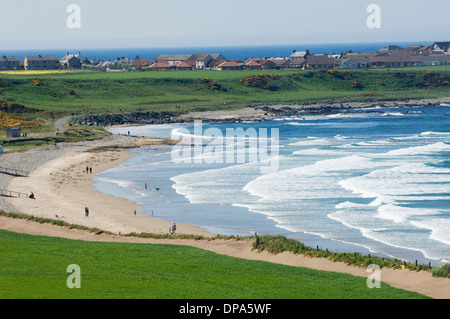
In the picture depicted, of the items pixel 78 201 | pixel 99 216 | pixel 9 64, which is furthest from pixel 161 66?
pixel 99 216

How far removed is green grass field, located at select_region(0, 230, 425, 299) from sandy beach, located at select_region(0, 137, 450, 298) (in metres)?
1.92

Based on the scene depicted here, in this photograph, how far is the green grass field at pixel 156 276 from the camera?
88.3ft

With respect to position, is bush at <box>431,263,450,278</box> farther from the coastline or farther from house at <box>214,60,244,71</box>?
house at <box>214,60,244,71</box>

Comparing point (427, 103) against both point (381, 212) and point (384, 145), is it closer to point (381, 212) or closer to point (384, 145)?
point (384, 145)

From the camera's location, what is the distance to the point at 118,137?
89.2 meters

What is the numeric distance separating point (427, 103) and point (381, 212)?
97736mm

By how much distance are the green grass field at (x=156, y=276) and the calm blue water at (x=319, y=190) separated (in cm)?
877

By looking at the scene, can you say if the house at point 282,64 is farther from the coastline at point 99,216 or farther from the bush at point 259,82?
the coastline at point 99,216

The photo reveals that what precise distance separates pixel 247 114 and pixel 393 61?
85.1 meters

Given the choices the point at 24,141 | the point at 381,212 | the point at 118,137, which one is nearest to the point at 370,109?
the point at 118,137

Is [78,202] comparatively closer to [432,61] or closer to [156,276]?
[156,276]

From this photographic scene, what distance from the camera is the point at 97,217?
4678 centimetres

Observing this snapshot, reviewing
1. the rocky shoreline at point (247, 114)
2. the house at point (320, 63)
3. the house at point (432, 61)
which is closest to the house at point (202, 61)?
the house at point (320, 63)

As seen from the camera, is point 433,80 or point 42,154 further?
point 433,80
